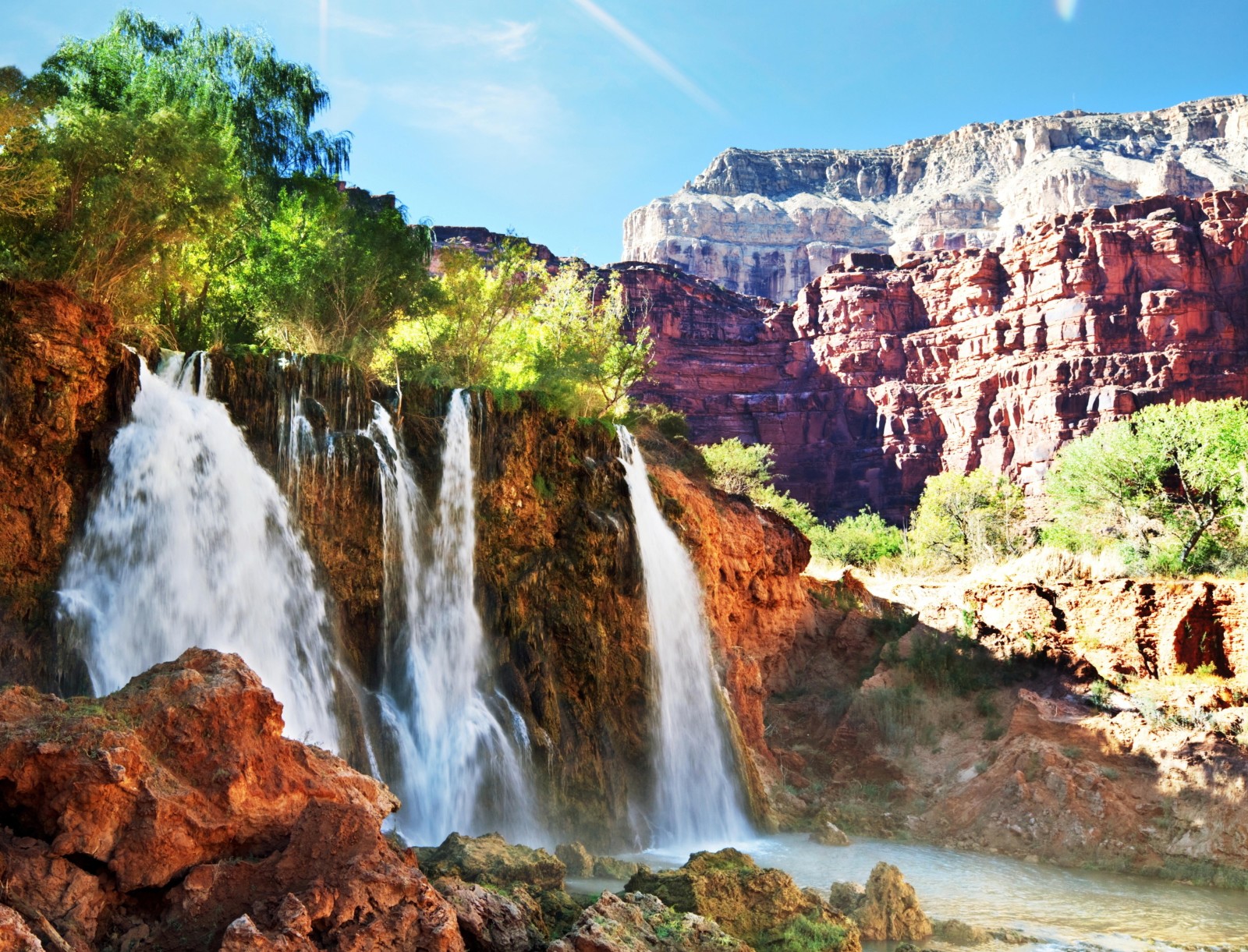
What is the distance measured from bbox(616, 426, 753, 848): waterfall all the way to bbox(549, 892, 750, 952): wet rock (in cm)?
969

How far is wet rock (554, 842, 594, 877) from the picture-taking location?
12625 millimetres

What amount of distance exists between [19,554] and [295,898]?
847 centimetres

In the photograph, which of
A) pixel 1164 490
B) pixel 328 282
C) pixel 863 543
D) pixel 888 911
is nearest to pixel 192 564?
pixel 888 911

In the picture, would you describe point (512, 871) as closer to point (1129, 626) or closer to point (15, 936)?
point (15, 936)

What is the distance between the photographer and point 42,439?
12844 millimetres

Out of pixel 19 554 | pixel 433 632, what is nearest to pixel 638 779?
pixel 433 632

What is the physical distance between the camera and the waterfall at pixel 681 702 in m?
18.0

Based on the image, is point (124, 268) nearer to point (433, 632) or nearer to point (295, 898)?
point (433, 632)

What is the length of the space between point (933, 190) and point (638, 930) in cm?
14840

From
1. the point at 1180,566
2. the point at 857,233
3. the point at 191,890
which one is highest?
the point at 857,233

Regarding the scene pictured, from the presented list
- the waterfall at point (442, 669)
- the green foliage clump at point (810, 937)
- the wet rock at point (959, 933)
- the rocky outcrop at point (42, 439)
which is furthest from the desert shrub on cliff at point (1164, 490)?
the rocky outcrop at point (42, 439)

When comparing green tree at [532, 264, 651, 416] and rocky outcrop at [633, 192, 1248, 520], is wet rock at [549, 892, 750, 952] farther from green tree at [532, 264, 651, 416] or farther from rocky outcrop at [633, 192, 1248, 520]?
rocky outcrop at [633, 192, 1248, 520]

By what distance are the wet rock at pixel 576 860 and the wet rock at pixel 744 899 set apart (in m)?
2.78

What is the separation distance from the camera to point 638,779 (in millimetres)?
17922
